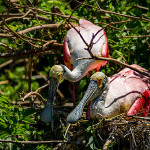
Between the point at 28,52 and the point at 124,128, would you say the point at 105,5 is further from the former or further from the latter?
the point at 124,128

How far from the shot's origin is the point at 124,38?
643cm

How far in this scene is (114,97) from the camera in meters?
5.54

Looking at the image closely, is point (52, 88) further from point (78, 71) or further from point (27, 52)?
point (27, 52)

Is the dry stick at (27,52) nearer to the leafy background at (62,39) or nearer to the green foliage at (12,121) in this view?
the leafy background at (62,39)

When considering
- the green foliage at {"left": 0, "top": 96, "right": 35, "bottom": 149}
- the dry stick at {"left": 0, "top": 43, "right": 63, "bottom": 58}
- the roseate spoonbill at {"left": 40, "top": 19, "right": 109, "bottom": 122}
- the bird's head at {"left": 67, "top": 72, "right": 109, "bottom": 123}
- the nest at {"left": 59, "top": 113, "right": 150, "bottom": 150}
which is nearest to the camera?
the green foliage at {"left": 0, "top": 96, "right": 35, "bottom": 149}

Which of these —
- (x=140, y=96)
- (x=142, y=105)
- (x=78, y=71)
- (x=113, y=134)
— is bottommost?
(x=113, y=134)

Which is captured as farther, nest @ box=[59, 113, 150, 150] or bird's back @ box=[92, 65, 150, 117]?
Answer: bird's back @ box=[92, 65, 150, 117]

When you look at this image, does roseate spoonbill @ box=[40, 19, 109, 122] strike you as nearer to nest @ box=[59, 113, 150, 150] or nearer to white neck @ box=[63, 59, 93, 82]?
white neck @ box=[63, 59, 93, 82]

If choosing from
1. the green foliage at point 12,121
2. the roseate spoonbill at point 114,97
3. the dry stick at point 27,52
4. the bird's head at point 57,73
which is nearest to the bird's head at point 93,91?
the roseate spoonbill at point 114,97

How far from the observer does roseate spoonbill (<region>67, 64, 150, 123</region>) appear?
5.33 m

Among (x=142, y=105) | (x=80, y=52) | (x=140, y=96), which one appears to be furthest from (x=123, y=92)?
(x=80, y=52)

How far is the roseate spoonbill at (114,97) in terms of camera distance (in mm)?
5332

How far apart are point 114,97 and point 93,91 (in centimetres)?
36

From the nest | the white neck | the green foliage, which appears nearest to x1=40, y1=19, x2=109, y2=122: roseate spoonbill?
the white neck
